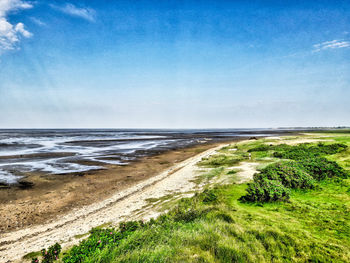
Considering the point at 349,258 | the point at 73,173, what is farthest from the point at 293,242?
the point at 73,173

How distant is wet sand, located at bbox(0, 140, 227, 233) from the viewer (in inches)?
417

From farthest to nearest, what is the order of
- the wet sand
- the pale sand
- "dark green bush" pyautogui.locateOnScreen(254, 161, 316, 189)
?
the wet sand → "dark green bush" pyautogui.locateOnScreen(254, 161, 316, 189) → the pale sand

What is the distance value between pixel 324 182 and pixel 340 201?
9.15 feet

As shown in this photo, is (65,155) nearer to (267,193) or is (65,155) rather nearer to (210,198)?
(210,198)

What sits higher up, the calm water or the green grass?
the green grass

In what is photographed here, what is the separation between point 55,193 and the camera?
46.8 feet

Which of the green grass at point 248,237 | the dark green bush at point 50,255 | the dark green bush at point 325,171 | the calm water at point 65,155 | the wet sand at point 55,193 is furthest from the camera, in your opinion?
the calm water at point 65,155

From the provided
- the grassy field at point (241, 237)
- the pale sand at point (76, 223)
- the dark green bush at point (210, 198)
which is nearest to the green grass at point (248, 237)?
the grassy field at point (241, 237)

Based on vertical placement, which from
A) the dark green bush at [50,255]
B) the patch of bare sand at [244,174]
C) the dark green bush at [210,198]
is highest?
the dark green bush at [210,198]

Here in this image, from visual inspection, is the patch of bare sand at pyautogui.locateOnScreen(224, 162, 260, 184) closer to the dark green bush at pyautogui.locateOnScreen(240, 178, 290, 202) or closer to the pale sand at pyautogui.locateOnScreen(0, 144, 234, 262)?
the pale sand at pyautogui.locateOnScreen(0, 144, 234, 262)

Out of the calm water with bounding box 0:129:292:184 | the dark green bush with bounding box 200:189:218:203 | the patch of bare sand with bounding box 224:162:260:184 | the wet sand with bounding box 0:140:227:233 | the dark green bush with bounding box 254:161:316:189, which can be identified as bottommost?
the wet sand with bounding box 0:140:227:233

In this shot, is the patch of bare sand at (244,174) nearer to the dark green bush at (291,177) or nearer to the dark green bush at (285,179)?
the dark green bush at (285,179)

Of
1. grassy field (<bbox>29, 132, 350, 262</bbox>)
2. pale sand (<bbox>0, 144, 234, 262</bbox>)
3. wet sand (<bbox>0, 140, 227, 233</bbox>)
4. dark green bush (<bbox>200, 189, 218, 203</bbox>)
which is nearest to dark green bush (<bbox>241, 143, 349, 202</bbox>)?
grassy field (<bbox>29, 132, 350, 262</bbox>)

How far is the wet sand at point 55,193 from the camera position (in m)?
10.6
